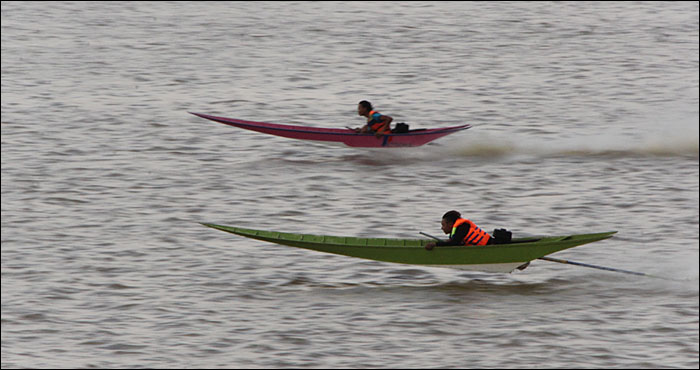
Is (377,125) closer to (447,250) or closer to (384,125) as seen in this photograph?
(384,125)

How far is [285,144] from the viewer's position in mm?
27812

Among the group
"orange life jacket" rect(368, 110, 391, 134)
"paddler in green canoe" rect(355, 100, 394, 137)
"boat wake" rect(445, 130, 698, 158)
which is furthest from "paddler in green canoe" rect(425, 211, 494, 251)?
"boat wake" rect(445, 130, 698, 158)

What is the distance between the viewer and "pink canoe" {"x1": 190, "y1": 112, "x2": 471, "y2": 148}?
2570 cm

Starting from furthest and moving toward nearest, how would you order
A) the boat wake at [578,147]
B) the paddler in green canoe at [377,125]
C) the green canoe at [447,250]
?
the boat wake at [578,147], the paddler in green canoe at [377,125], the green canoe at [447,250]

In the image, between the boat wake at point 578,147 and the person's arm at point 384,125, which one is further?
the boat wake at point 578,147

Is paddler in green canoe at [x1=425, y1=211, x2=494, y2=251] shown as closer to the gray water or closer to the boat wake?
the gray water

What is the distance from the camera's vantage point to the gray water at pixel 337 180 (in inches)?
651

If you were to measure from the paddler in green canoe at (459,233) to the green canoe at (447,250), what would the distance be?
11 centimetres

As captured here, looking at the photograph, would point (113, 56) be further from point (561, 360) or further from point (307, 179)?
point (561, 360)

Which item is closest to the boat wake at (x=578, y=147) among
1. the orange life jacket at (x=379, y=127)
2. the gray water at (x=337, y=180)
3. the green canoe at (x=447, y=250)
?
the gray water at (x=337, y=180)

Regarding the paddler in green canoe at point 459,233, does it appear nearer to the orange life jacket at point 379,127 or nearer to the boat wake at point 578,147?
the orange life jacket at point 379,127

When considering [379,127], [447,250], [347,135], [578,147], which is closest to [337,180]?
[347,135]

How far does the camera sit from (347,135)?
25.8m

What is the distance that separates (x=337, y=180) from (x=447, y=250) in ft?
25.0
